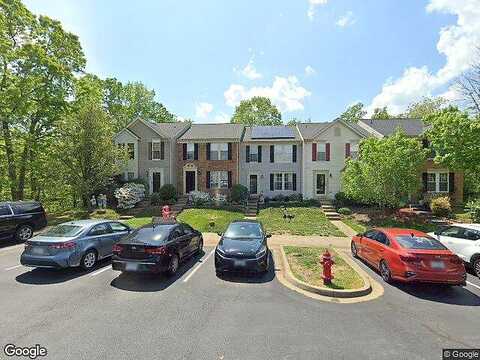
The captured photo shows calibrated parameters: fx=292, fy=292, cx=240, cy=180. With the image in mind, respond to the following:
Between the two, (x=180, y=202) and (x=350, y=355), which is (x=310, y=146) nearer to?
(x=180, y=202)

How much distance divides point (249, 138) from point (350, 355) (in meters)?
24.2

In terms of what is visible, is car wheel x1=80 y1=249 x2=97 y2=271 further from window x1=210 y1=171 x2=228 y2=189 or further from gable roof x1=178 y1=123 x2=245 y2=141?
gable roof x1=178 y1=123 x2=245 y2=141

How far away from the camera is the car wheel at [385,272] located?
8547mm

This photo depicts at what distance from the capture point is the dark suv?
1268cm

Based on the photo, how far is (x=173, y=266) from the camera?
8891 millimetres

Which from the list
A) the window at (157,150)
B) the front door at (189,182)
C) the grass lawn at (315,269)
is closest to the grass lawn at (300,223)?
the grass lawn at (315,269)

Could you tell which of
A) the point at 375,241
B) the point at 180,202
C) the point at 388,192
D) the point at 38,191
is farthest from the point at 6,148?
the point at 388,192

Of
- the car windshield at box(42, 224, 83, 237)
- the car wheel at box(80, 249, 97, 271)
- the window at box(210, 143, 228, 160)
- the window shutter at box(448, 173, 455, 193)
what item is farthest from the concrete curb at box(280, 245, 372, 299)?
the window shutter at box(448, 173, 455, 193)

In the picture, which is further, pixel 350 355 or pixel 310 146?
pixel 310 146

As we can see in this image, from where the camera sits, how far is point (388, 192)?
1894 cm

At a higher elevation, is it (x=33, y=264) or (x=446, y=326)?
(x=33, y=264)

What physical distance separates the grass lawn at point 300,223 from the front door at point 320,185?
3987mm

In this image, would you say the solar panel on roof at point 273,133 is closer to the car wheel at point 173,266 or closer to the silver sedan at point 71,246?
the silver sedan at point 71,246

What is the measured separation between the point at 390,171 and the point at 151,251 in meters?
16.1
